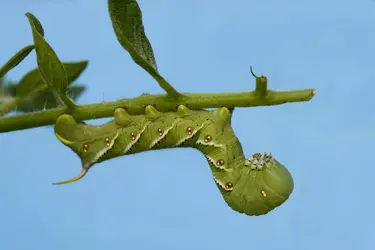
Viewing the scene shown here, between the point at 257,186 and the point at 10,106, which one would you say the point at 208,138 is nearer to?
the point at 257,186

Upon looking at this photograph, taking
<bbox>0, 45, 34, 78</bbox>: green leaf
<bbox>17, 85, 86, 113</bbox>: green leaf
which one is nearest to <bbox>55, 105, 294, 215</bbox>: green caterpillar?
<bbox>17, 85, 86, 113</bbox>: green leaf

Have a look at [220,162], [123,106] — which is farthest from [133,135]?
[220,162]

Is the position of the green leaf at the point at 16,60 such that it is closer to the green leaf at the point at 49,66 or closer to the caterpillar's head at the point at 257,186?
the green leaf at the point at 49,66

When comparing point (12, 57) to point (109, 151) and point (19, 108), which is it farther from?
point (109, 151)

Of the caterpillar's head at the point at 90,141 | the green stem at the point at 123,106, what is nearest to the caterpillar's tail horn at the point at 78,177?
the caterpillar's head at the point at 90,141

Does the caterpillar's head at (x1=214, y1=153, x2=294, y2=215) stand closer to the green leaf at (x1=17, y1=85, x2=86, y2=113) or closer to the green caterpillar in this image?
the green caterpillar

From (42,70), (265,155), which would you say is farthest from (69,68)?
(265,155)
